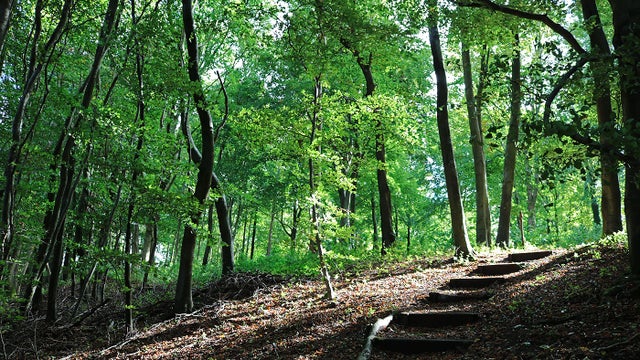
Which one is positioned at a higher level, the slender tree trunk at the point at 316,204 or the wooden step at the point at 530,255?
the slender tree trunk at the point at 316,204

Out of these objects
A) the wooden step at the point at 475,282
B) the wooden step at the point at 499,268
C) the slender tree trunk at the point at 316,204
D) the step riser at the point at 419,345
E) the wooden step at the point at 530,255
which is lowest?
the step riser at the point at 419,345

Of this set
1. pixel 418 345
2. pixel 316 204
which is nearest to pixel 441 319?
pixel 418 345

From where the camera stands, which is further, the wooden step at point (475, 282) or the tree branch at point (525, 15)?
the wooden step at point (475, 282)

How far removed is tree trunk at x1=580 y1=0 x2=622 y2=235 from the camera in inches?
131

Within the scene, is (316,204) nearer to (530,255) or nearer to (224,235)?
(530,255)

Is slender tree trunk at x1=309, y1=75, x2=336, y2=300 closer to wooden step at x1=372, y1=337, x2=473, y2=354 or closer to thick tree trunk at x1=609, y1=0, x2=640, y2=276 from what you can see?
wooden step at x1=372, y1=337, x2=473, y2=354

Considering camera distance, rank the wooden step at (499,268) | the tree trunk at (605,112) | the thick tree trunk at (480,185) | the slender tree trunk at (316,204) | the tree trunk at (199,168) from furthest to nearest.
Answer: the thick tree trunk at (480,185), the tree trunk at (199,168), the wooden step at (499,268), the slender tree trunk at (316,204), the tree trunk at (605,112)

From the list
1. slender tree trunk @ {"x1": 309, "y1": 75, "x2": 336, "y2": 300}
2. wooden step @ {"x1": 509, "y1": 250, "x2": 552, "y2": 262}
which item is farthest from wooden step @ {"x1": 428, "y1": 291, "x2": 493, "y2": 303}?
wooden step @ {"x1": 509, "y1": 250, "x2": 552, "y2": 262}

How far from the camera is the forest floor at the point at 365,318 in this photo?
473 cm

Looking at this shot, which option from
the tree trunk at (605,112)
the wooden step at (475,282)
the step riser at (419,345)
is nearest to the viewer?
the tree trunk at (605,112)

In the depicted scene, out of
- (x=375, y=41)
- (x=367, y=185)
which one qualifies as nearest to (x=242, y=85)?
(x=367, y=185)

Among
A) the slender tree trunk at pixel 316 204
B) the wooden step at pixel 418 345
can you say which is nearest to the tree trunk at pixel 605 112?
the wooden step at pixel 418 345

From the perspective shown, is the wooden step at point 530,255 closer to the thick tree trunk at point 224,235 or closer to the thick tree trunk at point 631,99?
the thick tree trunk at point 631,99

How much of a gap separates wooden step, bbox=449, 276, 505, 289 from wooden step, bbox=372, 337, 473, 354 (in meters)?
3.20
